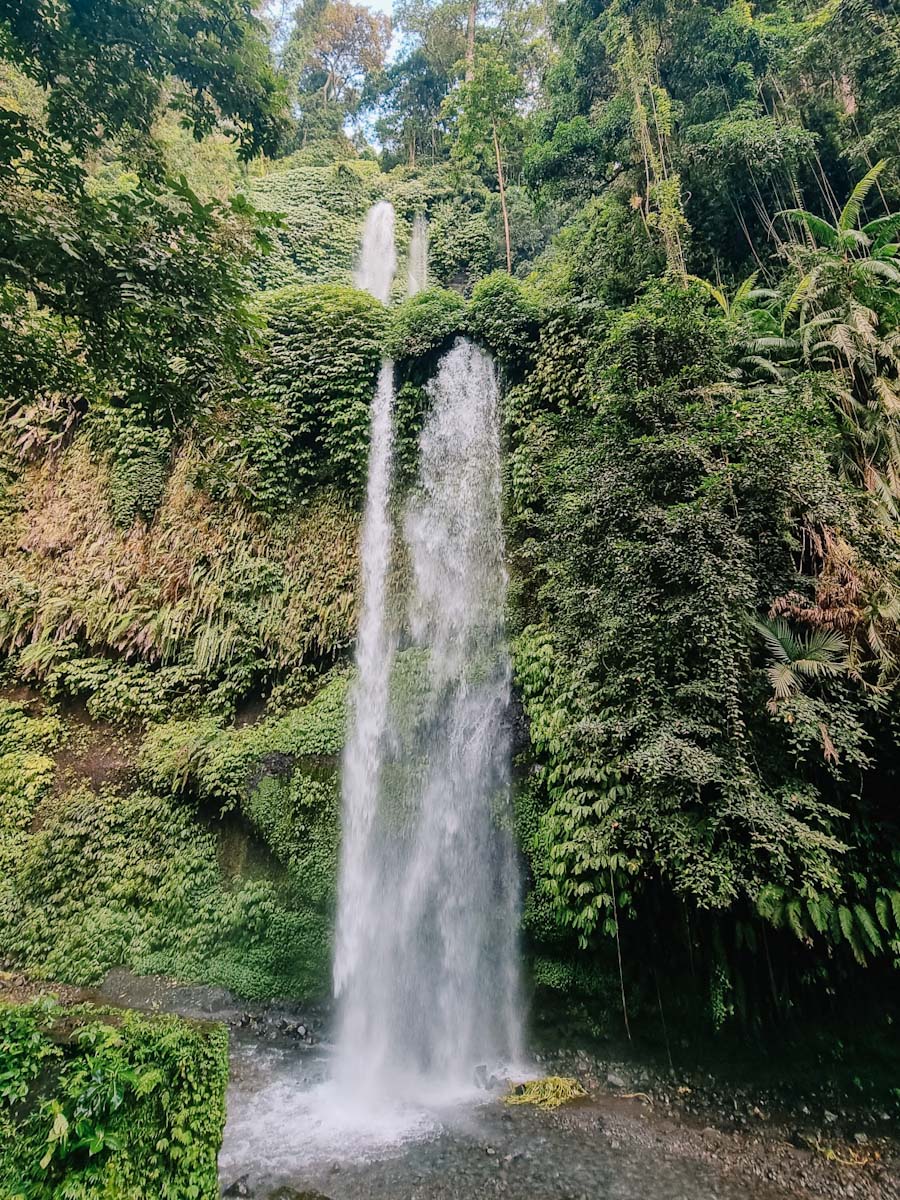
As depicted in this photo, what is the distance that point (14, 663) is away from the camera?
912 cm

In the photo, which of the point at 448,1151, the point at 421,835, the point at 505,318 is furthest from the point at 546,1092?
the point at 505,318

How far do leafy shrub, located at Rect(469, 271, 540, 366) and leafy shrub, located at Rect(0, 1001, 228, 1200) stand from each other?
9051 mm

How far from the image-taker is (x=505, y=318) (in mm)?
9367

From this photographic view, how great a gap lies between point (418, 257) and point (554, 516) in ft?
52.4

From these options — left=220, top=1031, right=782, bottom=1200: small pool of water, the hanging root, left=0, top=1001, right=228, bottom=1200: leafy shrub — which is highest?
left=0, top=1001, right=228, bottom=1200: leafy shrub

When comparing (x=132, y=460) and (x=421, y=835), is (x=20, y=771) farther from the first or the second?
(x=421, y=835)

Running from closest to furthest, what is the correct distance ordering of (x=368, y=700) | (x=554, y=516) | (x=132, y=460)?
1. (x=554, y=516)
2. (x=368, y=700)
3. (x=132, y=460)

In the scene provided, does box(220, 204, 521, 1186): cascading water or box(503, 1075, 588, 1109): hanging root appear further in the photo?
box(220, 204, 521, 1186): cascading water

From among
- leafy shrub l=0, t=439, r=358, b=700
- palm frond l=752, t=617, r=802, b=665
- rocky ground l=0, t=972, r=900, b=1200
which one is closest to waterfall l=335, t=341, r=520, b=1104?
leafy shrub l=0, t=439, r=358, b=700

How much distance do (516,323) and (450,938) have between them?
8.58 m

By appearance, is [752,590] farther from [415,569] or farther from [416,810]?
[415,569]

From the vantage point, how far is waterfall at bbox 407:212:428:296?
59.8ft

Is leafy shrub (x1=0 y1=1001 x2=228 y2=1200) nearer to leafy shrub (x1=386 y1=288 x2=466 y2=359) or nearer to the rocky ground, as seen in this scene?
the rocky ground

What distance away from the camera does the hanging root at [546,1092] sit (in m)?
4.88
